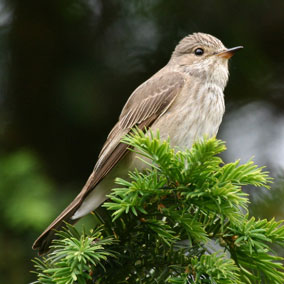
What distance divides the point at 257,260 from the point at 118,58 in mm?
2459

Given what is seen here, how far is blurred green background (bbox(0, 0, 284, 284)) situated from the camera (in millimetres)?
4086

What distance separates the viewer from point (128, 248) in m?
2.37

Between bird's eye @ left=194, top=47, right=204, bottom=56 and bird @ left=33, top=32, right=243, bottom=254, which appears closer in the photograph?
bird @ left=33, top=32, right=243, bottom=254

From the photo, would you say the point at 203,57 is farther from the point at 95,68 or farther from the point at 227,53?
the point at 95,68

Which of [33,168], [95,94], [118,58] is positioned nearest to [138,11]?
[118,58]

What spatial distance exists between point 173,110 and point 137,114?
0.29 metres

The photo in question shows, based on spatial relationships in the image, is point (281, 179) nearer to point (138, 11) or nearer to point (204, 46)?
point (204, 46)

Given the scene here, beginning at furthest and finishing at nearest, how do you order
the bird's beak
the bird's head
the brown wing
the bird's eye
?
the bird's eye → the bird's head → the bird's beak → the brown wing

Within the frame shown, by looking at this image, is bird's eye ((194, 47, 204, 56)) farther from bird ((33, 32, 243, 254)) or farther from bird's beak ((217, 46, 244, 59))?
bird's beak ((217, 46, 244, 59))

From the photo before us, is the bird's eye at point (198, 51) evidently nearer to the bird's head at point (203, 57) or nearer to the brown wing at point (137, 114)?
the bird's head at point (203, 57)

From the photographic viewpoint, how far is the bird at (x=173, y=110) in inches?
135

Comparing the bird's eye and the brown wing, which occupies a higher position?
the bird's eye

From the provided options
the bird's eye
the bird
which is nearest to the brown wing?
the bird

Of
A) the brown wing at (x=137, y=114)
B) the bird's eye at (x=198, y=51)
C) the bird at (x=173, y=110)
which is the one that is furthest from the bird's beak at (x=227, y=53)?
the brown wing at (x=137, y=114)
